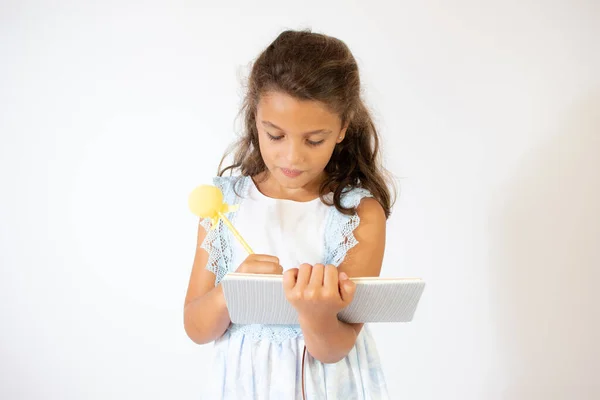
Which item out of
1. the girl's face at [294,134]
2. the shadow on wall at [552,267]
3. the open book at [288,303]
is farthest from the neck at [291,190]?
the shadow on wall at [552,267]

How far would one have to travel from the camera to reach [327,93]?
1.01m

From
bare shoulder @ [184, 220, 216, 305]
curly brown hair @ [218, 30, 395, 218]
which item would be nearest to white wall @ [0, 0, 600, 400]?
curly brown hair @ [218, 30, 395, 218]

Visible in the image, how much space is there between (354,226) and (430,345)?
0.84 m

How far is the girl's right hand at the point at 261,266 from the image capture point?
922 mm

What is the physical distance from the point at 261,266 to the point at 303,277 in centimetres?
9

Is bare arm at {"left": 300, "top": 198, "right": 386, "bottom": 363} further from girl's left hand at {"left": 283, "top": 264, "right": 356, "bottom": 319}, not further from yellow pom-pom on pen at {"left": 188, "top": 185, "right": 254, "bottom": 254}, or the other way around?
yellow pom-pom on pen at {"left": 188, "top": 185, "right": 254, "bottom": 254}

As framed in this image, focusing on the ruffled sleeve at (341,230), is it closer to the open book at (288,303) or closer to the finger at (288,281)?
the open book at (288,303)

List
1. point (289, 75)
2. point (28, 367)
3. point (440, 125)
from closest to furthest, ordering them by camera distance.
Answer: point (289, 75)
point (440, 125)
point (28, 367)

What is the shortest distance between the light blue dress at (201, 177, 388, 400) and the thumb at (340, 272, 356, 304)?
0.74ft

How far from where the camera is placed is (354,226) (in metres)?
1.10

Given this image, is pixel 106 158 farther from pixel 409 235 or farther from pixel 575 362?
pixel 575 362

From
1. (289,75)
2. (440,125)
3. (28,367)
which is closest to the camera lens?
(289,75)

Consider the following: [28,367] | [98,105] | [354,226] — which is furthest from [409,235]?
[28,367]

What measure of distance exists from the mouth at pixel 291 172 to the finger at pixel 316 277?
0.69 feet
